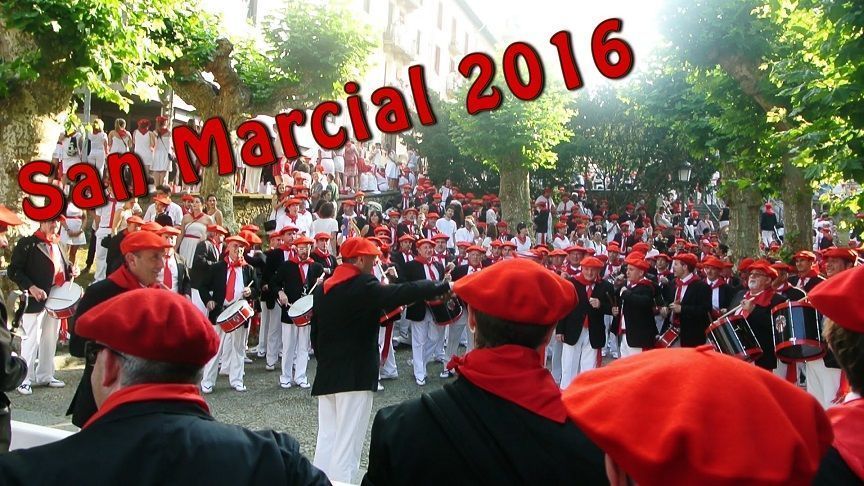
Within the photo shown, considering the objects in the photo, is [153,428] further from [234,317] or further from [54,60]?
[54,60]

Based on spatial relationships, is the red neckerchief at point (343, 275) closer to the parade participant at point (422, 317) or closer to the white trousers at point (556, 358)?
the parade participant at point (422, 317)

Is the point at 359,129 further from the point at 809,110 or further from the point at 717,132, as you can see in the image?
the point at 717,132

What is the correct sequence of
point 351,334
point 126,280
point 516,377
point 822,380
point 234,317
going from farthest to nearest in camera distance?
point 234,317, point 822,380, point 351,334, point 126,280, point 516,377

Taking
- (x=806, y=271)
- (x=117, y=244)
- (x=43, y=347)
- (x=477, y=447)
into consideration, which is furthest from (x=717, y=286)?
(x=477, y=447)

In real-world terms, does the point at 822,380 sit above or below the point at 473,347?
below

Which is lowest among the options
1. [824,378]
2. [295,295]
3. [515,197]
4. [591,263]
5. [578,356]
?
[578,356]

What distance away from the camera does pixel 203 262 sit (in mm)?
10570

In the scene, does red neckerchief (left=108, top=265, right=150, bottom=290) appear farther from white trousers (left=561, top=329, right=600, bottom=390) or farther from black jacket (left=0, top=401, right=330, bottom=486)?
white trousers (left=561, top=329, right=600, bottom=390)

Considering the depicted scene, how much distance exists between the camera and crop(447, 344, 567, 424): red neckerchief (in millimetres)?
2590

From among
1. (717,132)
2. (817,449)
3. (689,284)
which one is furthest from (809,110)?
(717,132)

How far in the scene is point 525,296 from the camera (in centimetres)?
282

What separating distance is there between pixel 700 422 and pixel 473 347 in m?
1.74

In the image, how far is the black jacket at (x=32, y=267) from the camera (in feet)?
29.9

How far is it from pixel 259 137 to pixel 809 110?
615 centimetres
